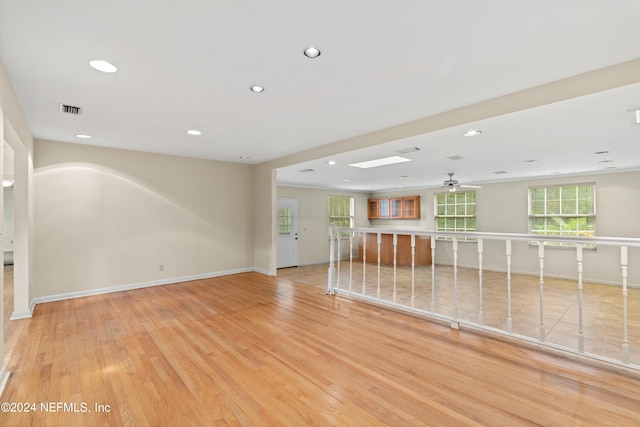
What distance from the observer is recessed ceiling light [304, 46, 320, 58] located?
2076mm

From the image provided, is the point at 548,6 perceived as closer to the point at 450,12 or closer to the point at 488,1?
the point at 488,1

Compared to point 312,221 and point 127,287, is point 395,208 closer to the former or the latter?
point 312,221

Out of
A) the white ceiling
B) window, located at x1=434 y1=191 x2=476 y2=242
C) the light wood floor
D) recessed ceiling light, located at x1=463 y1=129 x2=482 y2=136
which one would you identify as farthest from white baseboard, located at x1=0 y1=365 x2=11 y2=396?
window, located at x1=434 y1=191 x2=476 y2=242

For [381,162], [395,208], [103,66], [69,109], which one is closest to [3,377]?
[103,66]

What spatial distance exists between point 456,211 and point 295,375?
Answer: 8.04 m

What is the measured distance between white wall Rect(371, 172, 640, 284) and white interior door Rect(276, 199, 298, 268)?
14.3 ft

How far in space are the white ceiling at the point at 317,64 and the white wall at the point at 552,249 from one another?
270 cm

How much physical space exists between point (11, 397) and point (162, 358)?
0.95 meters

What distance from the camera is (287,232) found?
8.48 metres

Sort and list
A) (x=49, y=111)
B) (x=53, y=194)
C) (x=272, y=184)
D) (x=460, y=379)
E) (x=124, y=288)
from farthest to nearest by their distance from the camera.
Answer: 1. (x=272, y=184)
2. (x=124, y=288)
3. (x=53, y=194)
4. (x=49, y=111)
5. (x=460, y=379)

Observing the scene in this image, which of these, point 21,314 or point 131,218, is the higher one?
point 131,218

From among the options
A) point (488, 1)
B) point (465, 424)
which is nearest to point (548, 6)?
point (488, 1)

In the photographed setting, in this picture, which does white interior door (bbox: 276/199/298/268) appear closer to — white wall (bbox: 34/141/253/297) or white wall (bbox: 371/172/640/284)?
white wall (bbox: 34/141/253/297)

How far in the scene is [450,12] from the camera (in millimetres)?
1692
